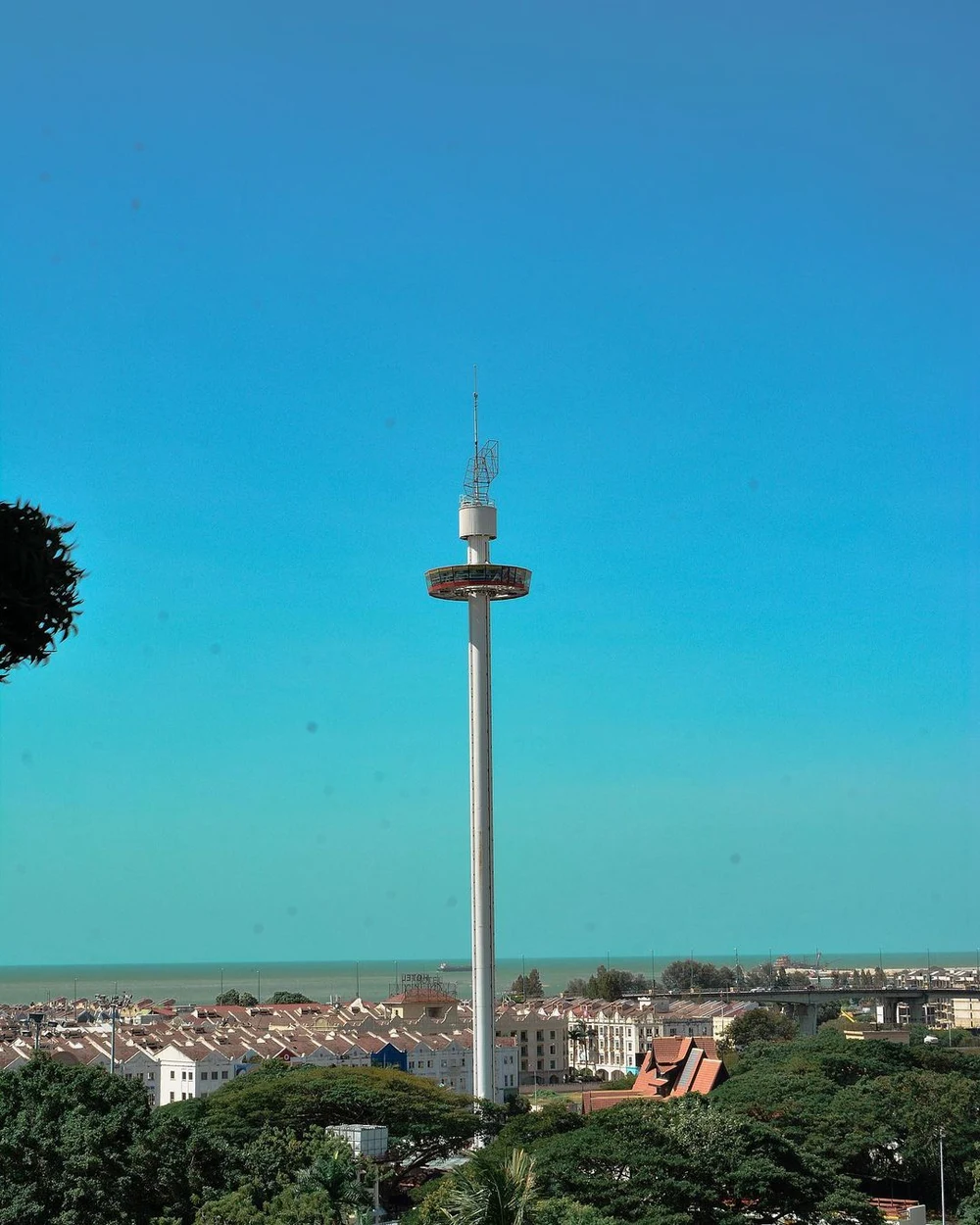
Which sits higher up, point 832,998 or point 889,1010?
point 832,998

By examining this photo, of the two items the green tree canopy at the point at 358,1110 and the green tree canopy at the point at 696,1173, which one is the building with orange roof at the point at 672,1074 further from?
the green tree canopy at the point at 696,1173

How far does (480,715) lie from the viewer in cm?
7106

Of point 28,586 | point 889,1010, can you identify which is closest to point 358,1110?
point 28,586

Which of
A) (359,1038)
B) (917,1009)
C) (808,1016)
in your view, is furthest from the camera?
(917,1009)

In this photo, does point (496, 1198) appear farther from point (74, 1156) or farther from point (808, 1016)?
point (808, 1016)

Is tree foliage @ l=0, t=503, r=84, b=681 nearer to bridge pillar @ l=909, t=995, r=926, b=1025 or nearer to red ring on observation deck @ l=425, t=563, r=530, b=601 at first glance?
red ring on observation deck @ l=425, t=563, r=530, b=601

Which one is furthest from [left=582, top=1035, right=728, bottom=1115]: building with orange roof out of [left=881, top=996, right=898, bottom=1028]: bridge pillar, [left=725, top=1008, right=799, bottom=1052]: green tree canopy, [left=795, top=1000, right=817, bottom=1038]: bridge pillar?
[left=881, top=996, right=898, bottom=1028]: bridge pillar

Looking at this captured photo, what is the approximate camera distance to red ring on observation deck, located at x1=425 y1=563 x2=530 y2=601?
2854 inches

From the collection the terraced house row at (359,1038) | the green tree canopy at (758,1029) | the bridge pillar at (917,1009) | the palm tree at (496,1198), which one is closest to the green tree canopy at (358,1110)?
the terraced house row at (359,1038)

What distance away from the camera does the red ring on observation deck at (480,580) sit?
72.5 m

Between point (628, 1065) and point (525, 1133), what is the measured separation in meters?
73.0

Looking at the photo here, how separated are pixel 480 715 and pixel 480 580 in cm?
629

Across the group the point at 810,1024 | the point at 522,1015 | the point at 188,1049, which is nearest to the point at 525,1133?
the point at 188,1049

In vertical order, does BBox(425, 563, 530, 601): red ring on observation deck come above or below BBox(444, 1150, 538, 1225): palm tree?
above
